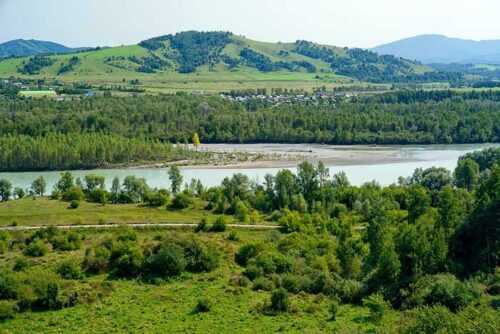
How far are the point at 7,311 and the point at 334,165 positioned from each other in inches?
2640

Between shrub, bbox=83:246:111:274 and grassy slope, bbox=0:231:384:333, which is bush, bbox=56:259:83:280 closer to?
grassy slope, bbox=0:231:384:333

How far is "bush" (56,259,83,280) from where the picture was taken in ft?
127

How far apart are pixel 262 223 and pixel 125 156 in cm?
4810

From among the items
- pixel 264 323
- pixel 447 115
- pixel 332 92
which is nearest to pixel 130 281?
pixel 264 323

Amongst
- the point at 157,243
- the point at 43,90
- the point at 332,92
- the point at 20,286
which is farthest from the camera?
the point at 332,92

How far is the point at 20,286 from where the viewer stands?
3566cm

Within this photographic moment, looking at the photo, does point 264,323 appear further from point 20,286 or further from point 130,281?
point 20,286

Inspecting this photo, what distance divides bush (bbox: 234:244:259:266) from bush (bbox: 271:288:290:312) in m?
9.39

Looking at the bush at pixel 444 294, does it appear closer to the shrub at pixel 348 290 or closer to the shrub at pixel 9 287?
the shrub at pixel 348 290

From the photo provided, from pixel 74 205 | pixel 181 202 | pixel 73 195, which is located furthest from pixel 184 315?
pixel 73 195

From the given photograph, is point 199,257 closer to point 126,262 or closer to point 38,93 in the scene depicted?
point 126,262

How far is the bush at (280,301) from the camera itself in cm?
3378

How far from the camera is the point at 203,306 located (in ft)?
112

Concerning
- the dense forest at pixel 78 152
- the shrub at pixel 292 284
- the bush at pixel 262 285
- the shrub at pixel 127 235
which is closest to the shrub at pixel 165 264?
the bush at pixel 262 285
